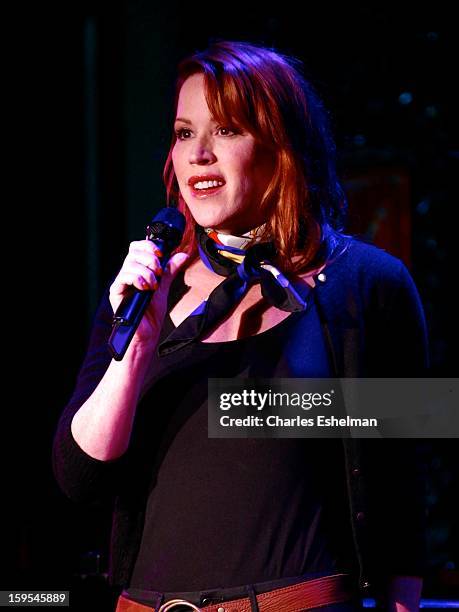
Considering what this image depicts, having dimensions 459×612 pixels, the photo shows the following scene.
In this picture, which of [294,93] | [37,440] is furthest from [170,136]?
[37,440]

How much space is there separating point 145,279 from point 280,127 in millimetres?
386

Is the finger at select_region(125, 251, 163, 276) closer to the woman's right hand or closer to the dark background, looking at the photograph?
the woman's right hand

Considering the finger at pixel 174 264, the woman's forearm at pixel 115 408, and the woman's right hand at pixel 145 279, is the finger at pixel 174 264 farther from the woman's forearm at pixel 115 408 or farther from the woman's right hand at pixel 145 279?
the woman's forearm at pixel 115 408

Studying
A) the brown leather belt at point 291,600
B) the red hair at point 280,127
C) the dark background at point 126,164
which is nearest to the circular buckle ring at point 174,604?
the brown leather belt at point 291,600

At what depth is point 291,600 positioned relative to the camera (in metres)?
1.07

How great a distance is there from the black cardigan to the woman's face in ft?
0.55

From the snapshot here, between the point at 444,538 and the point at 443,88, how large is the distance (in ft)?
3.76

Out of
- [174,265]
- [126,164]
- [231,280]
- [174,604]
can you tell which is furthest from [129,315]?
[126,164]

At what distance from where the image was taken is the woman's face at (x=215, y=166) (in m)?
1.27

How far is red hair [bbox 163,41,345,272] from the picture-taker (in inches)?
50.5

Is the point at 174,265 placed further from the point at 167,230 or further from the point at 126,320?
the point at 126,320

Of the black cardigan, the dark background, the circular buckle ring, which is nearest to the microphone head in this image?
the black cardigan

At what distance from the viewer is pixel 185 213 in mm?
1436

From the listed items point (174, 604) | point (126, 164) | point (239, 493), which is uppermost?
point (126, 164)
